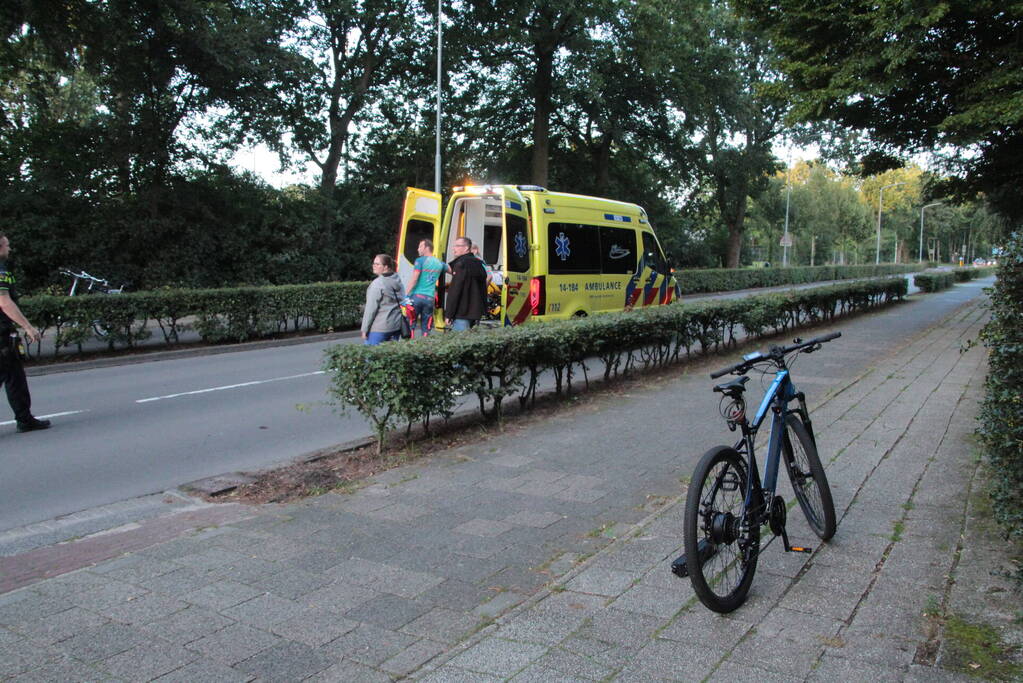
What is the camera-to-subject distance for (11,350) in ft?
24.0

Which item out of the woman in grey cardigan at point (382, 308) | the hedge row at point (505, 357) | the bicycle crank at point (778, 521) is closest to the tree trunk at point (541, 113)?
the hedge row at point (505, 357)

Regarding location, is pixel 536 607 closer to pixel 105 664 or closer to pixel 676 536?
pixel 676 536

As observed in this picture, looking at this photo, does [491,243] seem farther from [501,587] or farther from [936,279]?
[936,279]

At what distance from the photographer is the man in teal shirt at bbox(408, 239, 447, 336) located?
9.96 meters

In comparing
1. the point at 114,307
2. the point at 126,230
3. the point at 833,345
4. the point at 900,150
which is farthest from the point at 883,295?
the point at 126,230

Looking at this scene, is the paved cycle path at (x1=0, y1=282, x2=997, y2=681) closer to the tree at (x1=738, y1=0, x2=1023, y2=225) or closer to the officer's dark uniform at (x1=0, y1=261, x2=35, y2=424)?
the officer's dark uniform at (x1=0, y1=261, x2=35, y2=424)

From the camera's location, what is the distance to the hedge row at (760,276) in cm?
3491

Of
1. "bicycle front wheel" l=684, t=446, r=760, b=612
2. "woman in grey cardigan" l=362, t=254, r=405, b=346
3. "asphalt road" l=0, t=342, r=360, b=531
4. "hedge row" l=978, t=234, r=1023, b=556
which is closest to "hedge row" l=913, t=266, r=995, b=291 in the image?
"asphalt road" l=0, t=342, r=360, b=531

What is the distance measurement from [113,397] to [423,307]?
13.4 feet

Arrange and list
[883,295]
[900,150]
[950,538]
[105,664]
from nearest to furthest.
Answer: [105,664]
[950,538]
[900,150]
[883,295]

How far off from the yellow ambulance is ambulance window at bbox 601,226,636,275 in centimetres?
2

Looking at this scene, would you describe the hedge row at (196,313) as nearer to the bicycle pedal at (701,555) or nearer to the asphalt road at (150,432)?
the asphalt road at (150,432)

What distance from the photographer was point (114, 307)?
43.0 feet

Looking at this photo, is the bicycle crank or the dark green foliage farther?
the dark green foliage
